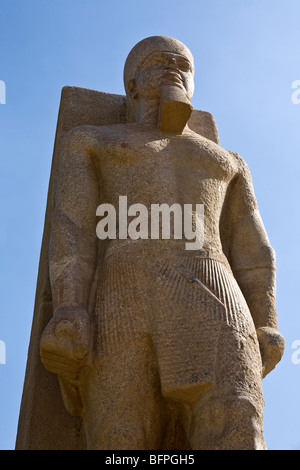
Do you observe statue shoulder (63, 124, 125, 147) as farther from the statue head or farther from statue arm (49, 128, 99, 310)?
the statue head

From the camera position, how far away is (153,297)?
4641 mm

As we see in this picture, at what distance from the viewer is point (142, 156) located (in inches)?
208

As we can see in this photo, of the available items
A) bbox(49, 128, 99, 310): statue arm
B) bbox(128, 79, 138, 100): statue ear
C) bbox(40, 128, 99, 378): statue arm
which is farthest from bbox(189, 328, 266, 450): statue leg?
bbox(128, 79, 138, 100): statue ear

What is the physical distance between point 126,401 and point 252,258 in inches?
59.7

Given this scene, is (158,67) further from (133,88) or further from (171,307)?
(171,307)

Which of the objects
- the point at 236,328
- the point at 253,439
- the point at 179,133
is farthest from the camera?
the point at 179,133

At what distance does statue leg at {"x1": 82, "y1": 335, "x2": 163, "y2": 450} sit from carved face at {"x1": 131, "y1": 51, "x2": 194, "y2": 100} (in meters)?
2.08

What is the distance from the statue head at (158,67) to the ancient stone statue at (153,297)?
10mm

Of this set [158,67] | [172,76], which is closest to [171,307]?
[172,76]

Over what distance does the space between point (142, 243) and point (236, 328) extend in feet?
2.77

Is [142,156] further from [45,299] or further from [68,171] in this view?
[45,299]

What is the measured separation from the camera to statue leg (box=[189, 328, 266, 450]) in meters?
4.07
